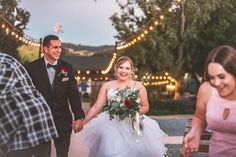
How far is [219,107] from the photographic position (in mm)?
3762

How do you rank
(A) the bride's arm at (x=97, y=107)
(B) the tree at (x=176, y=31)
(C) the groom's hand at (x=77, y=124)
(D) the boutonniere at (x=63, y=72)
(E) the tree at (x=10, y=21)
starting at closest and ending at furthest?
(D) the boutonniere at (x=63, y=72) < (C) the groom's hand at (x=77, y=124) < (A) the bride's arm at (x=97, y=107) < (E) the tree at (x=10, y=21) < (B) the tree at (x=176, y=31)

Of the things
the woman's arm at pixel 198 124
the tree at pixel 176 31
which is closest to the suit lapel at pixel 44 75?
the woman's arm at pixel 198 124

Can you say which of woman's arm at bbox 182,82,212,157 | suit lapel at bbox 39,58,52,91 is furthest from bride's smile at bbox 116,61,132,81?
woman's arm at bbox 182,82,212,157

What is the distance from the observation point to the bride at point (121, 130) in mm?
8523

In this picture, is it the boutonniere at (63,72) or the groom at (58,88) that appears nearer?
the groom at (58,88)

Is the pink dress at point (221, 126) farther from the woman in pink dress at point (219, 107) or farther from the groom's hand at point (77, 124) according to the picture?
the groom's hand at point (77, 124)

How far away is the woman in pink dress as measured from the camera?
359cm

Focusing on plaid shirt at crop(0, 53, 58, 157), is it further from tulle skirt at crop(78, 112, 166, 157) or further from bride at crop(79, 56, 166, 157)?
tulle skirt at crop(78, 112, 166, 157)

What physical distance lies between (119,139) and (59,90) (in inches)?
59.8

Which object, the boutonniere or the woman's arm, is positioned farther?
the boutonniere

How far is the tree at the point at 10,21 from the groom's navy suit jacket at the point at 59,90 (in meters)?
18.9

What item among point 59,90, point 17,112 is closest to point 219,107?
point 17,112

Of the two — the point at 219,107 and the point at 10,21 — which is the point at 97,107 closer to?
the point at 219,107

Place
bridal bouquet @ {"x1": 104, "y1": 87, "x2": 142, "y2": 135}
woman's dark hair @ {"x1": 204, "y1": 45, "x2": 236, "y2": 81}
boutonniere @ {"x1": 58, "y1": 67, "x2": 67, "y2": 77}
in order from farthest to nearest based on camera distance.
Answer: bridal bouquet @ {"x1": 104, "y1": 87, "x2": 142, "y2": 135}, boutonniere @ {"x1": 58, "y1": 67, "x2": 67, "y2": 77}, woman's dark hair @ {"x1": 204, "y1": 45, "x2": 236, "y2": 81}
